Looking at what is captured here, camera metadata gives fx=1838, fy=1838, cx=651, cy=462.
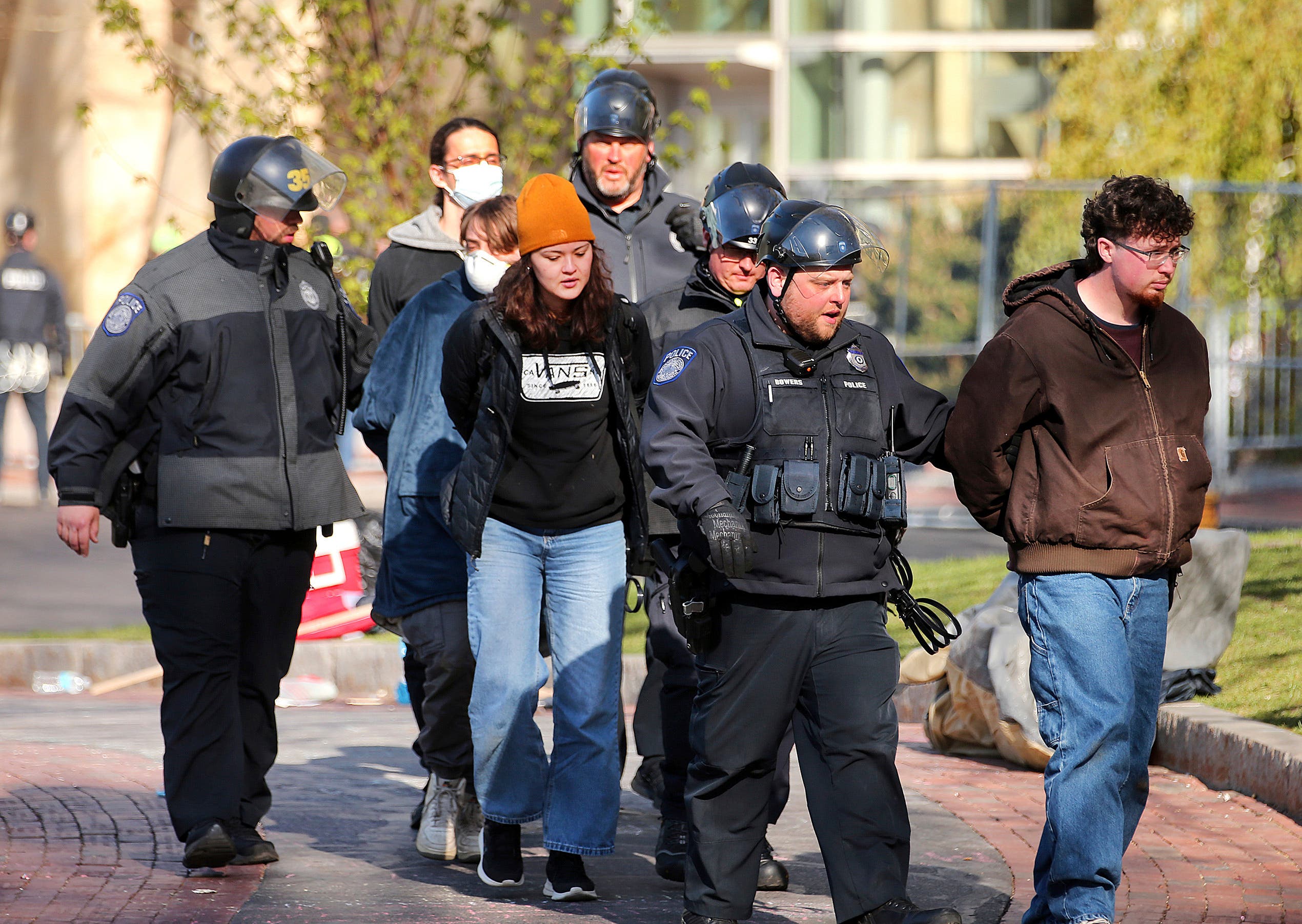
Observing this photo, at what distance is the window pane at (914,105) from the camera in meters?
25.4

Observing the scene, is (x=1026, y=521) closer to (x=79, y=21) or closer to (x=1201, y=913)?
(x=1201, y=913)

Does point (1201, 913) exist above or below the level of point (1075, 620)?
below

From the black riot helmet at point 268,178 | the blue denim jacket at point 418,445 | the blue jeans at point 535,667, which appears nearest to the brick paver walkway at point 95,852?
the blue jeans at point 535,667

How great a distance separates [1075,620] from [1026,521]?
0.89 ft

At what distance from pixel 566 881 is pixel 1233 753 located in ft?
8.74

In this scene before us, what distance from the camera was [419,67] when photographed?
35.8ft

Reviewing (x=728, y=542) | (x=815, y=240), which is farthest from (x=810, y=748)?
(x=815, y=240)

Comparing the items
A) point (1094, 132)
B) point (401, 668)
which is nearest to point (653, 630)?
point (401, 668)

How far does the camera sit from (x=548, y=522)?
531 centimetres

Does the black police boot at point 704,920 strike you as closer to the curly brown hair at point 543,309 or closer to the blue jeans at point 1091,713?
the blue jeans at point 1091,713

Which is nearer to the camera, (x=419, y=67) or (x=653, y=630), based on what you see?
(x=653, y=630)

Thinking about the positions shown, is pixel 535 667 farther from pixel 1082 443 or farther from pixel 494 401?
pixel 1082 443

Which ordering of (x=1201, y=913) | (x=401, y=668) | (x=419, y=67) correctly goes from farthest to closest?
(x=419, y=67) < (x=401, y=668) < (x=1201, y=913)

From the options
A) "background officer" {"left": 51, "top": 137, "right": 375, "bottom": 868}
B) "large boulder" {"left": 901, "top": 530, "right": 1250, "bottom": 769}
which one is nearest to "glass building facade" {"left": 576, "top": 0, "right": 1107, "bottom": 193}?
"large boulder" {"left": 901, "top": 530, "right": 1250, "bottom": 769}
